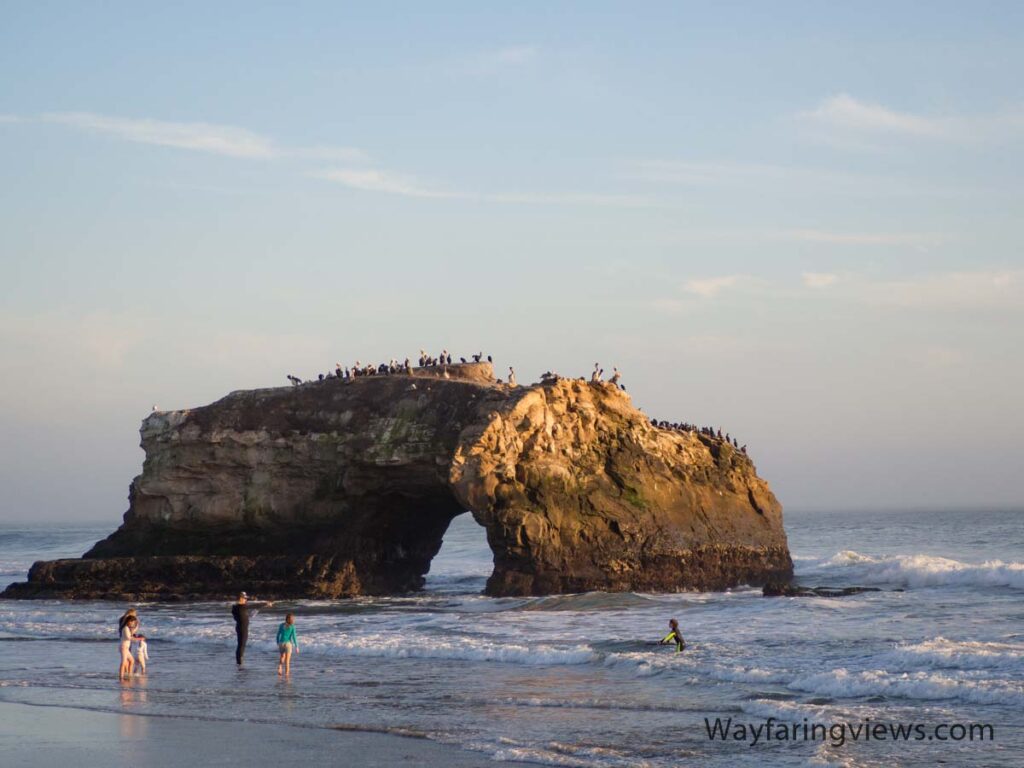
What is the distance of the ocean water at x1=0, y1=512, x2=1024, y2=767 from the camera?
1623 cm

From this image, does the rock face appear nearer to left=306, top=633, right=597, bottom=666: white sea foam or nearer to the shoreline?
left=306, top=633, right=597, bottom=666: white sea foam

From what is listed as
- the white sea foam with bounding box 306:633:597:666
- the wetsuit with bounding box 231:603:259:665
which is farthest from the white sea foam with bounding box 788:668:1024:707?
the wetsuit with bounding box 231:603:259:665

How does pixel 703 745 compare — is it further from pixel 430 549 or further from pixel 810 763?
pixel 430 549

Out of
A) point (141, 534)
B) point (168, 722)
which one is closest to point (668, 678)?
point (168, 722)

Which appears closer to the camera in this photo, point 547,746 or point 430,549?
point 547,746

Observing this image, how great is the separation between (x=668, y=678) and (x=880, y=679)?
349cm

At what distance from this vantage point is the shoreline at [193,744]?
15.0m

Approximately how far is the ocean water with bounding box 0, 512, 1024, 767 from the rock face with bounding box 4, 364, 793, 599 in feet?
8.29

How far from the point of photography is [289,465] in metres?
42.6

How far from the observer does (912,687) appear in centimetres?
1941

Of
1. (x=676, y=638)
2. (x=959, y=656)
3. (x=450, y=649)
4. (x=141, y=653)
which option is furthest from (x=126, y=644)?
(x=959, y=656)

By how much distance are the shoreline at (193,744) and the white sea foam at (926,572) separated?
95.1 feet

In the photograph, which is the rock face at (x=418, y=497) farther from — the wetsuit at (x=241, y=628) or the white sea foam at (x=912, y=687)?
the white sea foam at (x=912, y=687)

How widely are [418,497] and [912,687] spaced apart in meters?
25.0
